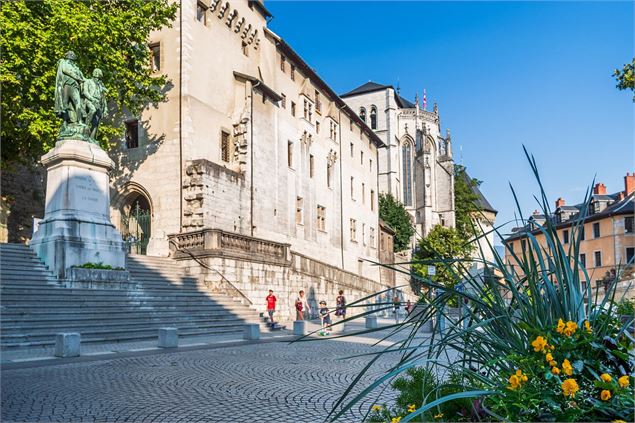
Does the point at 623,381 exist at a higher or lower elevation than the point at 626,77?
lower

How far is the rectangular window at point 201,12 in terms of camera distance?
29.8 meters

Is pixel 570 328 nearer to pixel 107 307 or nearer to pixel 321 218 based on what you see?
pixel 107 307

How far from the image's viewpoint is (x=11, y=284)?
50.6 feet

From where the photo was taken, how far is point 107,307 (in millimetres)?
16734

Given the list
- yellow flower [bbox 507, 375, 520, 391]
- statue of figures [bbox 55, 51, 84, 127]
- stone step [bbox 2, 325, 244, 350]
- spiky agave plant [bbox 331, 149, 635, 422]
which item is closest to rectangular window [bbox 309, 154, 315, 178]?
stone step [bbox 2, 325, 244, 350]

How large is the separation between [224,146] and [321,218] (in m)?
13.5

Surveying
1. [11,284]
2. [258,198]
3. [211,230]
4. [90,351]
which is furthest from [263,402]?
[258,198]

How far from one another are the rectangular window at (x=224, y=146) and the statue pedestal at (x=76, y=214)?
1232 centimetres

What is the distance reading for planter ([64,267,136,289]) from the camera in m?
17.0


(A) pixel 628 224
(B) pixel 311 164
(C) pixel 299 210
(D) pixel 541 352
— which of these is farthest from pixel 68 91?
(A) pixel 628 224

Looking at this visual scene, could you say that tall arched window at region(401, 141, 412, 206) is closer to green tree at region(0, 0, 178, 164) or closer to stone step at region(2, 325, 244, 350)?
green tree at region(0, 0, 178, 164)

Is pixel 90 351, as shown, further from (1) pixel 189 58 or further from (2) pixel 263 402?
(1) pixel 189 58

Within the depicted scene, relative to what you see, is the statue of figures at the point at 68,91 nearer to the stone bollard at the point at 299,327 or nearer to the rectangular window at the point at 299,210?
the stone bollard at the point at 299,327

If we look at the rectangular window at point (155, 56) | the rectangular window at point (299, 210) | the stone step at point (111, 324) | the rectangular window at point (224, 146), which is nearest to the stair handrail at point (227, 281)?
the stone step at point (111, 324)
